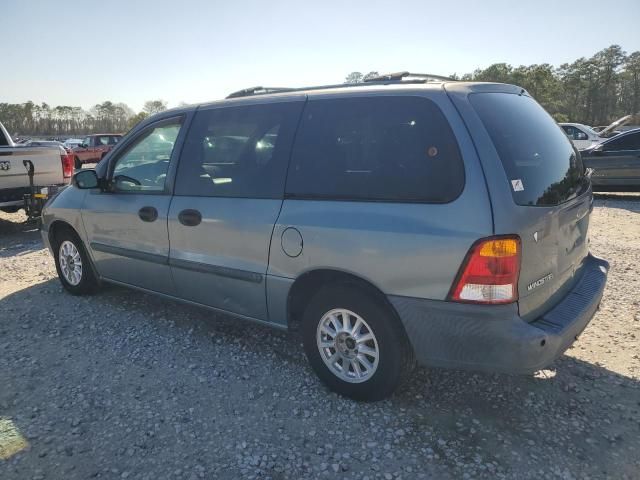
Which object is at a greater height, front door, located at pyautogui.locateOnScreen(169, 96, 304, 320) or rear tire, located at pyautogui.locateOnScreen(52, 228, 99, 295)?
front door, located at pyautogui.locateOnScreen(169, 96, 304, 320)

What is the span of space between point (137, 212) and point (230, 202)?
1.09 metres

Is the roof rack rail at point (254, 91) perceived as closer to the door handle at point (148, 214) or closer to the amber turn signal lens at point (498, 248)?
the door handle at point (148, 214)

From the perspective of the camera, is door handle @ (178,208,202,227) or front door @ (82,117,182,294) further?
front door @ (82,117,182,294)

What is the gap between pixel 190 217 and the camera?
11.4 ft

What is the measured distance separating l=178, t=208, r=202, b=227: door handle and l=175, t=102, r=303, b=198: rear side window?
14 cm

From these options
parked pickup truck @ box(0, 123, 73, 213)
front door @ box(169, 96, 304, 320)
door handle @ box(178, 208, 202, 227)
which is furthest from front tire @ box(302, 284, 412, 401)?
parked pickup truck @ box(0, 123, 73, 213)

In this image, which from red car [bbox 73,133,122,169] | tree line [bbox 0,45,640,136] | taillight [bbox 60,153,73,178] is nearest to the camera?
taillight [bbox 60,153,73,178]

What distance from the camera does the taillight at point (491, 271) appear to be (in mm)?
2266

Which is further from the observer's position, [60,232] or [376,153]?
[60,232]

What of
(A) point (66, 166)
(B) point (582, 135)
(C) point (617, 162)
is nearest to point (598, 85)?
(B) point (582, 135)

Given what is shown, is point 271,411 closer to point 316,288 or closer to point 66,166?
point 316,288

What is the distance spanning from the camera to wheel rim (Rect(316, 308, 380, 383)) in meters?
2.79

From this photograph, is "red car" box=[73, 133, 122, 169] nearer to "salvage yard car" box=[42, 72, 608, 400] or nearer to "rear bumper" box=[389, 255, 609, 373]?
"salvage yard car" box=[42, 72, 608, 400]

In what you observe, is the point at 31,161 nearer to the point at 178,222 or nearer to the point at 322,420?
the point at 178,222
